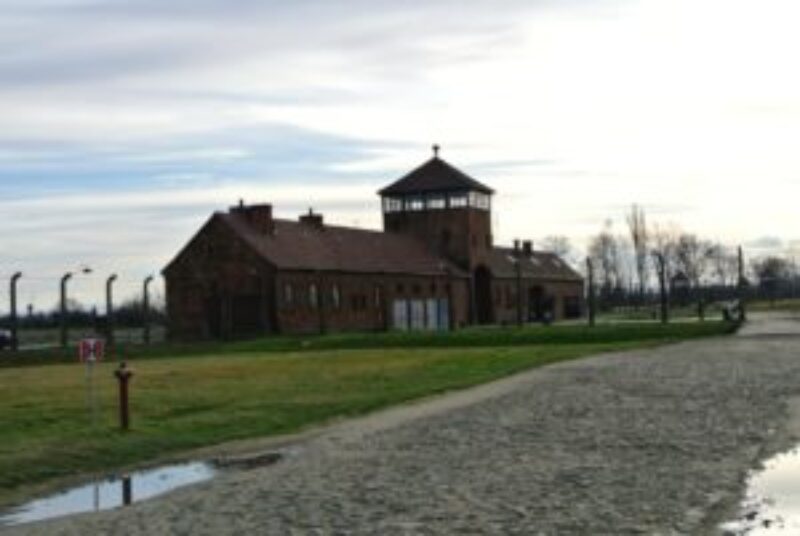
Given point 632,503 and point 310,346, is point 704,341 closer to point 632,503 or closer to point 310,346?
point 310,346

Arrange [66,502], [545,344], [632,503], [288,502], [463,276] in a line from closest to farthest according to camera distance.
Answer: [632,503], [288,502], [66,502], [545,344], [463,276]

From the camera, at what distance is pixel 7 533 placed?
14117 millimetres

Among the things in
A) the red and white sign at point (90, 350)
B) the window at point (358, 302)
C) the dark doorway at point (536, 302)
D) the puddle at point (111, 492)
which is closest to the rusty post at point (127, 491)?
the puddle at point (111, 492)

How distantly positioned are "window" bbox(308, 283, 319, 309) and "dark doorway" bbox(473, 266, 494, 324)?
70.5 feet

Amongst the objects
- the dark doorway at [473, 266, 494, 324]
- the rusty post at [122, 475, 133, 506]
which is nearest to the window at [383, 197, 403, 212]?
the dark doorway at [473, 266, 494, 324]

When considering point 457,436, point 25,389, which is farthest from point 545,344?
point 457,436

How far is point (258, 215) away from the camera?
8131cm

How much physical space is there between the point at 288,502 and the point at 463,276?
8252cm

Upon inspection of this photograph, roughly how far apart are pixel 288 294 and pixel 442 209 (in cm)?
2104

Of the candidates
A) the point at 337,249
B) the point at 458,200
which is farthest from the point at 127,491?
the point at 458,200

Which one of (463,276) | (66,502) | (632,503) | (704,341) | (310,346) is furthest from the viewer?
(463,276)

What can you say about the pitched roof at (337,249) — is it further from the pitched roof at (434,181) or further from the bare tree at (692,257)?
the bare tree at (692,257)

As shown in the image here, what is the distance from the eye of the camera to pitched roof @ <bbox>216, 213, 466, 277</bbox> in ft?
259

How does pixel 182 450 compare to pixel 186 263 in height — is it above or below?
below
